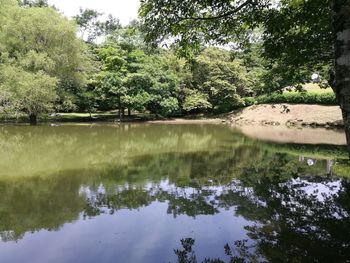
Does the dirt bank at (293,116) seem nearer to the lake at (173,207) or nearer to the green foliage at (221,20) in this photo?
the lake at (173,207)

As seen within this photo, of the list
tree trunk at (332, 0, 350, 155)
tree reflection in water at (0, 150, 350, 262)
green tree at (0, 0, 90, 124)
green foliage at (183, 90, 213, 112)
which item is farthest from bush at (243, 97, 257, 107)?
tree trunk at (332, 0, 350, 155)

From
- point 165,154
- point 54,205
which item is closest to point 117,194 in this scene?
point 54,205

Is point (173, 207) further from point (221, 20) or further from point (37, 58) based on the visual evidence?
point (37, 58)

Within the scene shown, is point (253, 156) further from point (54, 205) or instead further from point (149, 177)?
point (54, 205)

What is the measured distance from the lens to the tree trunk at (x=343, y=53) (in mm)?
3162

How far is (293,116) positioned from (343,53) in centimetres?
3051

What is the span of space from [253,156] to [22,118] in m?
24.7

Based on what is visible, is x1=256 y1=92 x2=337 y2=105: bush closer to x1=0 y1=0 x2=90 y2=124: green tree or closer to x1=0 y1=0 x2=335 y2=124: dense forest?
x1=0 y1=0 x2=335 y2=124: dense forest

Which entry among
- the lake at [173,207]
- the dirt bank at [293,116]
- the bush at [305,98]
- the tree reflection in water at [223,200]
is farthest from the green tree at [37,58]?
the tree reflection in water at [223,200]

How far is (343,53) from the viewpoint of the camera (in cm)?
319

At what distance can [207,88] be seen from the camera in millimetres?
38531

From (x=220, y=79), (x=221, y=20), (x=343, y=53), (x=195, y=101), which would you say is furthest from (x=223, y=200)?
(x=220, y=79)

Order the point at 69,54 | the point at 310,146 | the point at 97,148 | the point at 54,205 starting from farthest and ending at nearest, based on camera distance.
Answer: the point at 69,54 < the point at 310,146 < the point at 97,148 < the point at 54,205

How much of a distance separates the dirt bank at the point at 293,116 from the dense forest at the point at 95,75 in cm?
143
